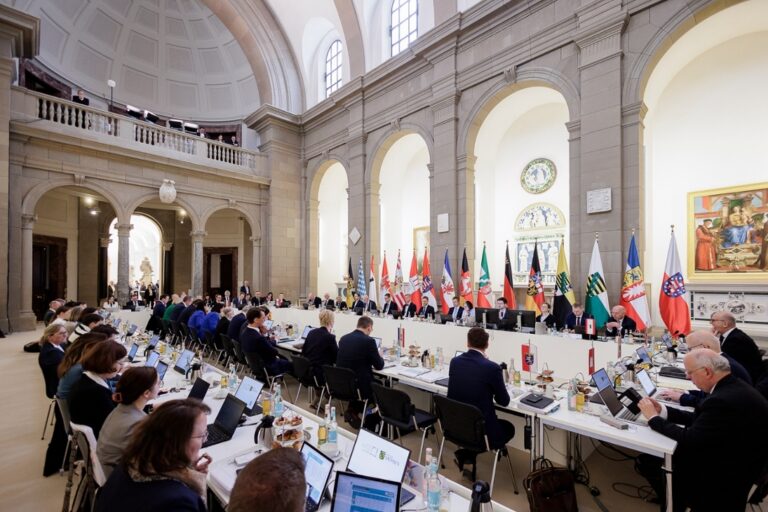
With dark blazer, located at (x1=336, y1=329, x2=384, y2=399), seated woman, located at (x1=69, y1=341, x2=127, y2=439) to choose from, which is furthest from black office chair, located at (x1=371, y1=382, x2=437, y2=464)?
seated woman, located at (x1=69, y1=341, x2=127, y2=439)

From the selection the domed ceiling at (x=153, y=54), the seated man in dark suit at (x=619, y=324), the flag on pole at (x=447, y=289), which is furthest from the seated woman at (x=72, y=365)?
the domed ceiling at (x=153, y=54)

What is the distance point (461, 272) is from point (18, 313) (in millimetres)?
11475

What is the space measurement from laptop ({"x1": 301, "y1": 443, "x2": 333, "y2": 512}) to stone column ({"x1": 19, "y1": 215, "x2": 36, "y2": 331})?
39.5ft

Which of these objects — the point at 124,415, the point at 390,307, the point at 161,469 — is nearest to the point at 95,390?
the point at 124,415

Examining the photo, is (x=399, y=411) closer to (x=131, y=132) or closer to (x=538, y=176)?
(x=538, y=176)

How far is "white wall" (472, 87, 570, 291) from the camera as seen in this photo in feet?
33.4

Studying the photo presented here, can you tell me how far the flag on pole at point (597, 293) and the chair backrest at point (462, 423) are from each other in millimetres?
4937

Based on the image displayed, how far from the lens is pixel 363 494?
1815 mm

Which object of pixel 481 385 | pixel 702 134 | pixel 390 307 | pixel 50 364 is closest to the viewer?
pixel 481 385

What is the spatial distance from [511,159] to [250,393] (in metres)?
10.5

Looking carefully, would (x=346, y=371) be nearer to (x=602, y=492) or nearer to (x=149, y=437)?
(x=602, y=492)

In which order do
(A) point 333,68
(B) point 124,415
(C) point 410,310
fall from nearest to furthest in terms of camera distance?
1. (B) point 124,415
2. (C) point 410,310
3. (A) point 333,68

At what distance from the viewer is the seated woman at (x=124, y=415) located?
2.24m

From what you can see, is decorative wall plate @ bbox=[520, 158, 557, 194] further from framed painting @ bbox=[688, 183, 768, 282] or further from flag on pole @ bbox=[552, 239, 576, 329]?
flag on pole @ bbox=[552, 239, 576, 329]
